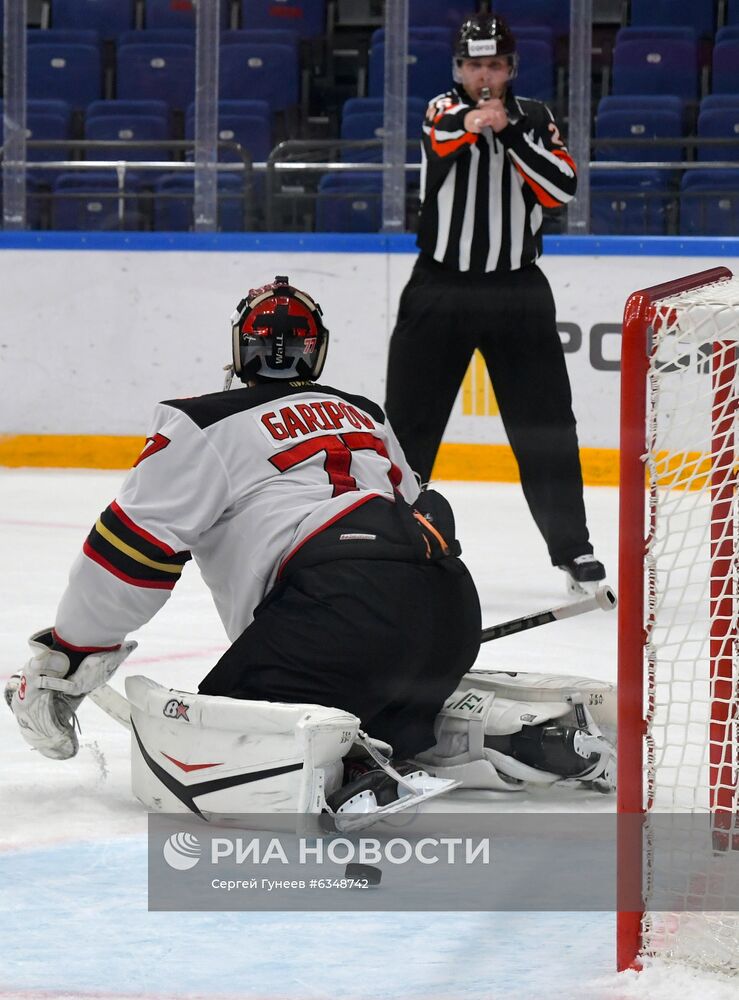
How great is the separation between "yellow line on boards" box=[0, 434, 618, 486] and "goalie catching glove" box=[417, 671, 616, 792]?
136 inches

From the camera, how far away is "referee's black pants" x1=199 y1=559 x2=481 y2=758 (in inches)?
84.5

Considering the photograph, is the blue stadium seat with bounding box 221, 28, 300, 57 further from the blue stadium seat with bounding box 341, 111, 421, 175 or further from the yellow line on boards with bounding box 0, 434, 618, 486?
→ the yellow line on boards with bounding box 0, 434, 618, 486

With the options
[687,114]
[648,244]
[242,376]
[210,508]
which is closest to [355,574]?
[210,508]

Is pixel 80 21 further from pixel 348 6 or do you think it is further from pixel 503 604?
pixel 503 604

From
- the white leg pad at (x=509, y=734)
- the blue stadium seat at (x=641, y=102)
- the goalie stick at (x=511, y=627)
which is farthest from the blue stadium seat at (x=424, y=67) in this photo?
the white leg pad at (x=509, y=734)

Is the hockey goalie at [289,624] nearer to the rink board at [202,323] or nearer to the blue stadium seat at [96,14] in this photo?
the rink board at [202,323]

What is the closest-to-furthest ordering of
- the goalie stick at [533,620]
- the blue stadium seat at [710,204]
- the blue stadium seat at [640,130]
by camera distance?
the goalie stick at [533,620] → the blue stadium seat at [710,204] → the blue stadium seat at [640,130]

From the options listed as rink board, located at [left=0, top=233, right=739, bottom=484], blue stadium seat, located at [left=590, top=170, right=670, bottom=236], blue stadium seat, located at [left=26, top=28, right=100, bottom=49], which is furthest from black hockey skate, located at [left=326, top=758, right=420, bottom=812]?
blue stadium seat, located at [left=26, top=28, right=100, bottom=49]

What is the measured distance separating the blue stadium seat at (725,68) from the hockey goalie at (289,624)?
4787 mm

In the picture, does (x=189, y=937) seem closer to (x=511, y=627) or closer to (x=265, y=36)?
(x=511, y=627)

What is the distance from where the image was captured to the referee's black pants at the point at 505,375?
3.89 m

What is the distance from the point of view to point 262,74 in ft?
23.5

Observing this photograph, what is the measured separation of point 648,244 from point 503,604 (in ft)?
7.45

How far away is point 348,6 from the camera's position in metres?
7.43
